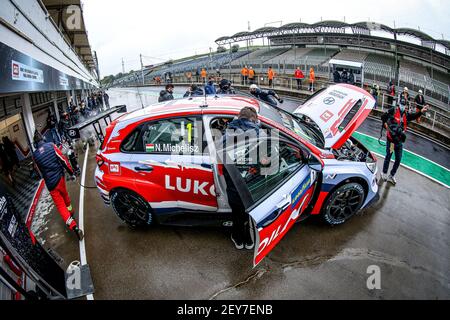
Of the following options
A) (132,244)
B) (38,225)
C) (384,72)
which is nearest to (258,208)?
(132,244)

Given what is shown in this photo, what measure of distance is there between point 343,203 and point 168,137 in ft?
9.38

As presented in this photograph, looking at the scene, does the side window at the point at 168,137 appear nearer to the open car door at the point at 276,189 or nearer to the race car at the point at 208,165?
the race car at the point at 208,165

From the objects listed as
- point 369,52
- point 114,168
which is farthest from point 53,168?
point 369,52

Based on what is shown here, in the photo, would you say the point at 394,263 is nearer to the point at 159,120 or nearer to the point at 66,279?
the point at 159,120

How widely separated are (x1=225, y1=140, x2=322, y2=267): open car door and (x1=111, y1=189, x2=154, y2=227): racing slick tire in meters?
1.83

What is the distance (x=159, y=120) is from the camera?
3822 mm

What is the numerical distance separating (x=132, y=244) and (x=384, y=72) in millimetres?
17760

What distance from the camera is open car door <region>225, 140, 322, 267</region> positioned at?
279 centimetres

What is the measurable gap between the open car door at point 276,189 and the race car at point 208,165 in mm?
17

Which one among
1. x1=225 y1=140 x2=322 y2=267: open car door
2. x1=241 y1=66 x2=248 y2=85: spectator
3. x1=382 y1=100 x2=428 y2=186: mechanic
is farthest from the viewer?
x1=241 y1=66 x2=248 y2=85: spectator

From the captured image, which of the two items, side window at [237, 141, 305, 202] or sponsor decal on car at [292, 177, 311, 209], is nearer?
side window at [237, 141, 305, 202]

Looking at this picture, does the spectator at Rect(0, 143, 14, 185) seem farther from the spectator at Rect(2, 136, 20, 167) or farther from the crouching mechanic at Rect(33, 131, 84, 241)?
the crouching mechanic at Rect(33, 131, 84, 241)

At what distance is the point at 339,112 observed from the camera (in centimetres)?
424

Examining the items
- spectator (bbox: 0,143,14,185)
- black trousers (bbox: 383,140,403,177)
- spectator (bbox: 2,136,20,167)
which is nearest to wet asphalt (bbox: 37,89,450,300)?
black trousers (bbox: 383,140,403,177)
